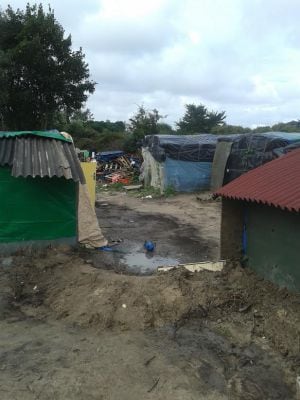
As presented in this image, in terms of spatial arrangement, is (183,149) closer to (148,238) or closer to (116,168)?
(116,168)

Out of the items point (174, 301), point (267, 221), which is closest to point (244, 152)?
point (267, 221)

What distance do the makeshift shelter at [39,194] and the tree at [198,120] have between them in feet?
123

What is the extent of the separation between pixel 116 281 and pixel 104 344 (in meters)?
1.77

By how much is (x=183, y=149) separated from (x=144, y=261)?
11967 millimetres

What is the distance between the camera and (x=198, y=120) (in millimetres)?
46906

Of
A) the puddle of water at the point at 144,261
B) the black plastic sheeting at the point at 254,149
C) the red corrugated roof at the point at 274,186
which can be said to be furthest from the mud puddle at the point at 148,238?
the black plastic sheeting at the point at 254,149

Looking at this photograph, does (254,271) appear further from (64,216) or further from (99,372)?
(64,216)

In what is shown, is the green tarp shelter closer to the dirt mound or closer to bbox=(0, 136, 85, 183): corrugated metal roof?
bbox=(0, 136, 85, 183): corrugated metal roof

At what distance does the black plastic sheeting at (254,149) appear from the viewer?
17.0 m

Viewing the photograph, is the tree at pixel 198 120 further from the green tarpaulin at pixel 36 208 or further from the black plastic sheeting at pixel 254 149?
the green tarpaulin at pixel 36 208

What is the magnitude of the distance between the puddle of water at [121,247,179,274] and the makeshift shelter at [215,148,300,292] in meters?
1.93

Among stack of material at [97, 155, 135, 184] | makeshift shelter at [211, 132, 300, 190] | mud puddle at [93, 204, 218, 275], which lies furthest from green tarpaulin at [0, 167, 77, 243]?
stack of material at [97, 155, 135, 184]

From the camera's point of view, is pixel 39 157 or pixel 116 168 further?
pixel 116 168

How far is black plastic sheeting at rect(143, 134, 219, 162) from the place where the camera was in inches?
821
